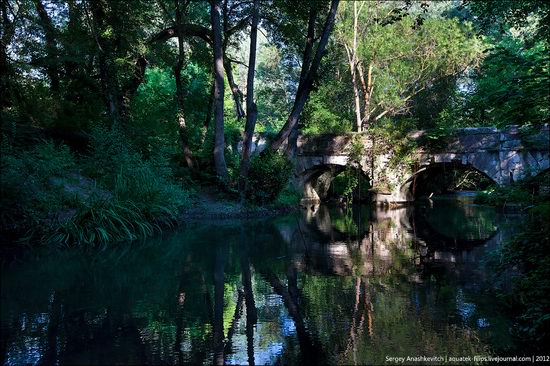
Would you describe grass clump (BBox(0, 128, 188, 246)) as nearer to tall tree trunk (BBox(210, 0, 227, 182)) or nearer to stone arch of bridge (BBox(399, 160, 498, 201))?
tall tree trunk (BBox(210, 0, 227, 182))

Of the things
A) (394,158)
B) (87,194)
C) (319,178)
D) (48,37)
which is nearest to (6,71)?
(48,37)

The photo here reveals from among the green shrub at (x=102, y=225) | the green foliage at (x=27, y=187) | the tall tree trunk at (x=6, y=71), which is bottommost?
the green shrub at (x=102, y=225)

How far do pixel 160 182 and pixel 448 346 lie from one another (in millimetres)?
11466

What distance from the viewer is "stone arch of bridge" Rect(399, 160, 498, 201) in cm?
2286

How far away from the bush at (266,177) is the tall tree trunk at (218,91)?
1188 mm

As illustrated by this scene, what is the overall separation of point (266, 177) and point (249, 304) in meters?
14.4

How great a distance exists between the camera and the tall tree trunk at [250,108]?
1844cm

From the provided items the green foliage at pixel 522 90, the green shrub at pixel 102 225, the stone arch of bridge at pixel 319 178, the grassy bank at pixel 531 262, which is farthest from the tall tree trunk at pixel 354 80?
the green foliage at pixel 522 90

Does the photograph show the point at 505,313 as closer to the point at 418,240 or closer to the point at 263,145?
the point at 418,240

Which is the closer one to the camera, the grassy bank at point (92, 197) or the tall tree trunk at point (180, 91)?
the grassy bank at point (92, 197)

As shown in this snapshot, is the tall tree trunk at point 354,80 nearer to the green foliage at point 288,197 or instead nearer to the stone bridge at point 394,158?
the stone bridge at point 394,158

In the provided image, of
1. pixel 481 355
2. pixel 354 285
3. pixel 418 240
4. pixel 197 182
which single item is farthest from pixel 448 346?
pixel 197 182

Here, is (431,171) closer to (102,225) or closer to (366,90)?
(366,90)

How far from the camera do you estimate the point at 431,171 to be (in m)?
26.6
